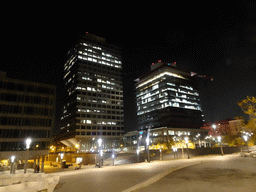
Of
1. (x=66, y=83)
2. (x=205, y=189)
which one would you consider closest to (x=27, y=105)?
(x=205, y=189)

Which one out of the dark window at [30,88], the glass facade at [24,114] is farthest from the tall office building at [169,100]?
the dark window at [30,88]

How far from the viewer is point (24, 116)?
1959 inches

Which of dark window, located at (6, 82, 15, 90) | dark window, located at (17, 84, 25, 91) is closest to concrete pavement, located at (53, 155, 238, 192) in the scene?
dark window, located at (17, 84, 25, 91)

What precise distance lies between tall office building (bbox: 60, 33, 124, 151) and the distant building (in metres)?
41.5

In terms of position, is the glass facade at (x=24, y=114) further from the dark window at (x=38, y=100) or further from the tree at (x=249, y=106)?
the tree at (x=249, y=106)

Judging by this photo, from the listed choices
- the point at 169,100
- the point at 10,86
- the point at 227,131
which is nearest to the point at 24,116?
the point at 10,86

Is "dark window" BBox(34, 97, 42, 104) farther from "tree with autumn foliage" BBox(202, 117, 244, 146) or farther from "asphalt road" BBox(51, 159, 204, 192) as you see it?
"tree with autumn foliage" BBox(202, 117, 244, 146)

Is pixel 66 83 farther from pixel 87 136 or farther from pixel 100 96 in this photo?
pixel 87 136

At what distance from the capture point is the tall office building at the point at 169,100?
384 feet

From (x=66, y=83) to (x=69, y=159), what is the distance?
6793 cm

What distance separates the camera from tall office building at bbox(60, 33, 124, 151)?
95625mm

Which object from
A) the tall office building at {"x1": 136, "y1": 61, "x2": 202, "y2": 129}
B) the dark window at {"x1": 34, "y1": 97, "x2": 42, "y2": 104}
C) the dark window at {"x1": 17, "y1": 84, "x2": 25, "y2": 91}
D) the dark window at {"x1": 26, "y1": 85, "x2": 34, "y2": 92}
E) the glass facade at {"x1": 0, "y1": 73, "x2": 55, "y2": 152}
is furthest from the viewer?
the tall office building at {"x1": 136, "y1": 61, "x2": 202, "y2": 129}

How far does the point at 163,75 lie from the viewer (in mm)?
126812

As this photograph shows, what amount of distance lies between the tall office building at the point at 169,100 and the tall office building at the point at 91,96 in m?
27.7
